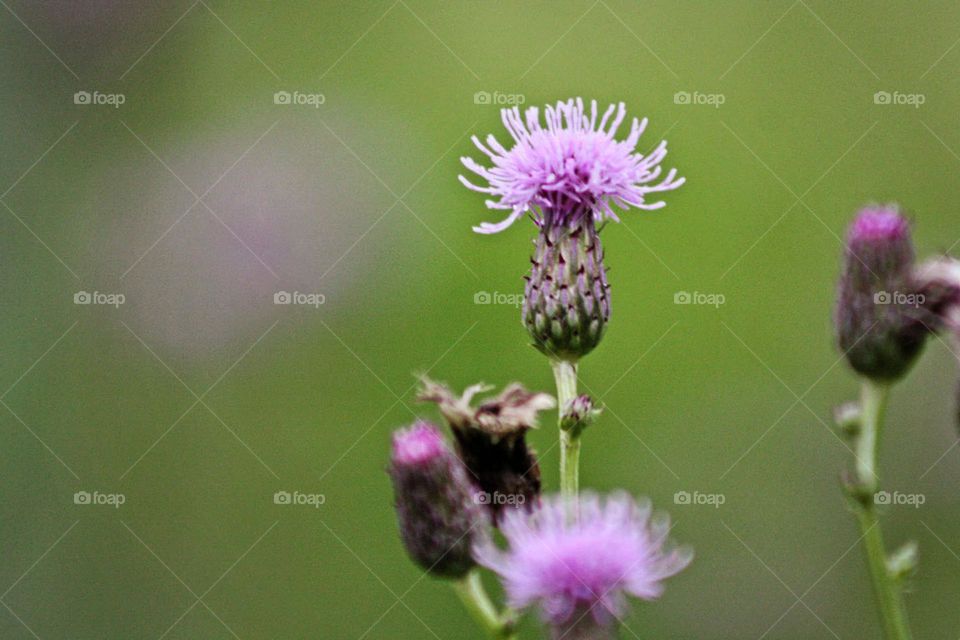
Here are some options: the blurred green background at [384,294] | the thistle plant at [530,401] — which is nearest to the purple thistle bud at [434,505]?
the thistle plant at [530,401]

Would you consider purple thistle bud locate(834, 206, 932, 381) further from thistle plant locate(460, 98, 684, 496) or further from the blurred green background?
the blurred green background

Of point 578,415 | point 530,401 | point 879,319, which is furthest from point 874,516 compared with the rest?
point 530,401

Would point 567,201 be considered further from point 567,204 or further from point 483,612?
point 483,612

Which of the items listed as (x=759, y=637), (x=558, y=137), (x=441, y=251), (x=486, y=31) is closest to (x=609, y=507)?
(x=558, y=137)

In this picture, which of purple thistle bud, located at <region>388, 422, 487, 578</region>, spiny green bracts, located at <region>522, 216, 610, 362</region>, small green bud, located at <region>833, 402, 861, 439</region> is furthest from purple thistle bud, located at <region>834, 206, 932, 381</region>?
purple thistle bud, located at <region>388, 422, 487, 578</region>

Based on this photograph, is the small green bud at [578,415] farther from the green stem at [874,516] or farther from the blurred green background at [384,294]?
the blurred green background at [384,294]

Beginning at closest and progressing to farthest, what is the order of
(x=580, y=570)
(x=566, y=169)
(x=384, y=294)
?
(x=580, y=570)
(x=566, y=169)
(x=384, y=294)
